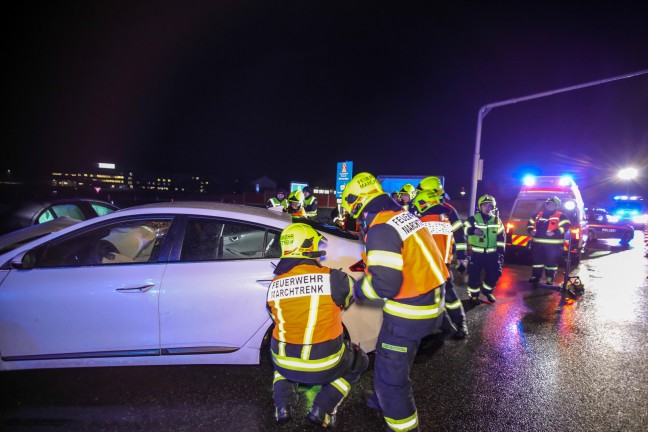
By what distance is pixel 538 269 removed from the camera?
712cm

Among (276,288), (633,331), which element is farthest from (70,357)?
(633,331)

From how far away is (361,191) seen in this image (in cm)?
252

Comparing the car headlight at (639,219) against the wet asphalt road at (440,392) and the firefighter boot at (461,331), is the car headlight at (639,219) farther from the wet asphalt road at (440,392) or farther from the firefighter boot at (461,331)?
the firefighter boot at (461,331)

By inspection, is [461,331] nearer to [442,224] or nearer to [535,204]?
[442,224]

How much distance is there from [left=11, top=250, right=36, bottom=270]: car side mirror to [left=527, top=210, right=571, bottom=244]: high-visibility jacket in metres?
7.79

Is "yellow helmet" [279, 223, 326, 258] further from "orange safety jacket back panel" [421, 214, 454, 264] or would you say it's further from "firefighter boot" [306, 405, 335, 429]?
"orange safety jacket back panel" [421, 214, 454, 264]

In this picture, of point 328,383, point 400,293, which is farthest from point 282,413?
point 400,293

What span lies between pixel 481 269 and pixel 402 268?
3.98 metres

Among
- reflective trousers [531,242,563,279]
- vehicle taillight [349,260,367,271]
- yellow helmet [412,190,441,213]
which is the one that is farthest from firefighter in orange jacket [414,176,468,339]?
reflective trousers [531,242,563,279]

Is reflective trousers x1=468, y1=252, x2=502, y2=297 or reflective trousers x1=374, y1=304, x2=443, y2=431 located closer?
reflective trousers x1=374, y1=304, x2=443, y2=431

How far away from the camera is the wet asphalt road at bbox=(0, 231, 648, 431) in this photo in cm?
269

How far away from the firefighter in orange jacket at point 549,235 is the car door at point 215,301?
605 cm

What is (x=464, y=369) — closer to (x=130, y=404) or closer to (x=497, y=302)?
(x=497, y=302)

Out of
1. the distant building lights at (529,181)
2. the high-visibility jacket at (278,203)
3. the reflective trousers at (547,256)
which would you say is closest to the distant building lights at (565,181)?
the distant building lights at (529,181)
